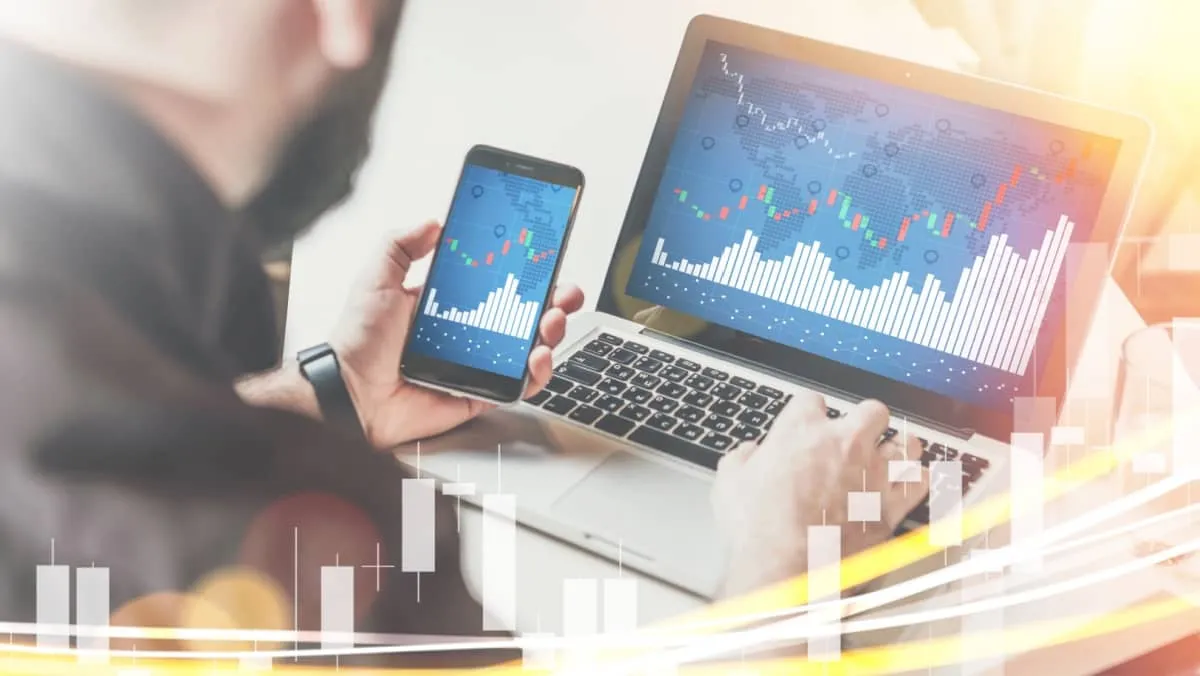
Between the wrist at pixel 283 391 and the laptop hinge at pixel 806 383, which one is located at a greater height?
the laptop hinge at pixel 806 383

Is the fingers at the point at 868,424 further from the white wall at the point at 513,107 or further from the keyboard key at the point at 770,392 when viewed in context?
the white wall at the point at 513,107

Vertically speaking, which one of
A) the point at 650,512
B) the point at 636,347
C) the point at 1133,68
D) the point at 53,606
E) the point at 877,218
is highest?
the point at 1133,68

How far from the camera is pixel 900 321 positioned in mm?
Result: 640

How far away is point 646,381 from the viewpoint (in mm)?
681

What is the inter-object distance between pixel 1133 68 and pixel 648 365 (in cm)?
38

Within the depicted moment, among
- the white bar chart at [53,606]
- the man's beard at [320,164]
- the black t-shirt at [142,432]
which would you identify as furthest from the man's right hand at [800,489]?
the white bar chart at [53,606]

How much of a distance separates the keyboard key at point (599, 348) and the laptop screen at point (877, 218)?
7 cm

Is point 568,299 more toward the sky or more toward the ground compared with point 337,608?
more toward the sky

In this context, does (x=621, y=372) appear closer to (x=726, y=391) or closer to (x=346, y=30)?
(x=726, y=391)

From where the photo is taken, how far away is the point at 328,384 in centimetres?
71

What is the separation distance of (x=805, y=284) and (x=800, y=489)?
14 centimetres

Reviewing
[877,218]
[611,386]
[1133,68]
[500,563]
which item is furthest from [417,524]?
[1133,68]

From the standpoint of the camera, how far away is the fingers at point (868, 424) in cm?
64

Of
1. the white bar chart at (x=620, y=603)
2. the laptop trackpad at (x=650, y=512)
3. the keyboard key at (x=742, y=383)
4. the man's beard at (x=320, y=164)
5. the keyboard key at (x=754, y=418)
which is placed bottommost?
the white bar chart at (x=620, y=603)
